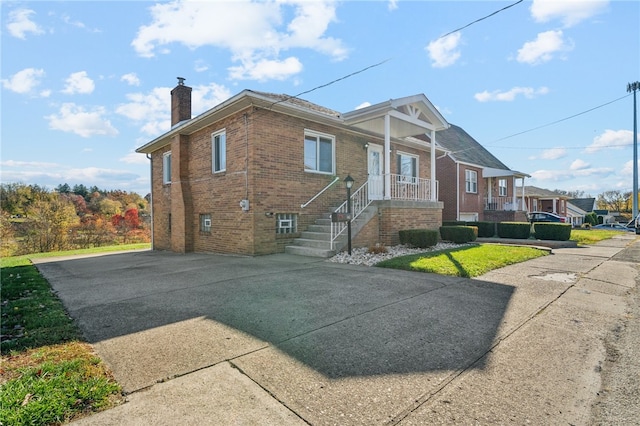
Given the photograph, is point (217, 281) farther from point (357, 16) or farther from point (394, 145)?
point (394, 145)

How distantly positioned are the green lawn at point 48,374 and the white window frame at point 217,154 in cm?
792

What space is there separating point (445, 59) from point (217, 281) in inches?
329

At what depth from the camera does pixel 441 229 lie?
41.5 ft

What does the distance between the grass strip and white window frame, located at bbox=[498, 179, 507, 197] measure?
745 inches

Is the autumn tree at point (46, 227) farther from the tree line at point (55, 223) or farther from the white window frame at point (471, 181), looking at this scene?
the white window frame at point (471, 181)

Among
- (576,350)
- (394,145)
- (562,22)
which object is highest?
(562,22)

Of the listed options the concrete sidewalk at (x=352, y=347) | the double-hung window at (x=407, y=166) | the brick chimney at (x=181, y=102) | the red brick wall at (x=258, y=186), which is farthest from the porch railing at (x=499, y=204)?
the brick chimney at (x=181, y=102)

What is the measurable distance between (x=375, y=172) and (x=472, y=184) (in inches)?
497

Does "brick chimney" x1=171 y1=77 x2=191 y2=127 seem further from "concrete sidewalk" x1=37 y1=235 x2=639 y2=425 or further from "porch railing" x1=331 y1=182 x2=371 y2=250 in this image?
"concrete sidewalk" x1=37 y1=235 x2=639 y2=425

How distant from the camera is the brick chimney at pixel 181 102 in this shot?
46.9ft

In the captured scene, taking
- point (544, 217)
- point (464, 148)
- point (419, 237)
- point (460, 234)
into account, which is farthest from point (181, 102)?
point (544, 217)

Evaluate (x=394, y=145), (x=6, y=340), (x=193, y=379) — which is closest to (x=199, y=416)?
(x=193, y=379)

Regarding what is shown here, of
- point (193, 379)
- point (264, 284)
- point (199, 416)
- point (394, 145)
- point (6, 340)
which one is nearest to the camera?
point (199, 416)

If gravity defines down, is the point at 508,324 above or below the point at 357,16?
below
